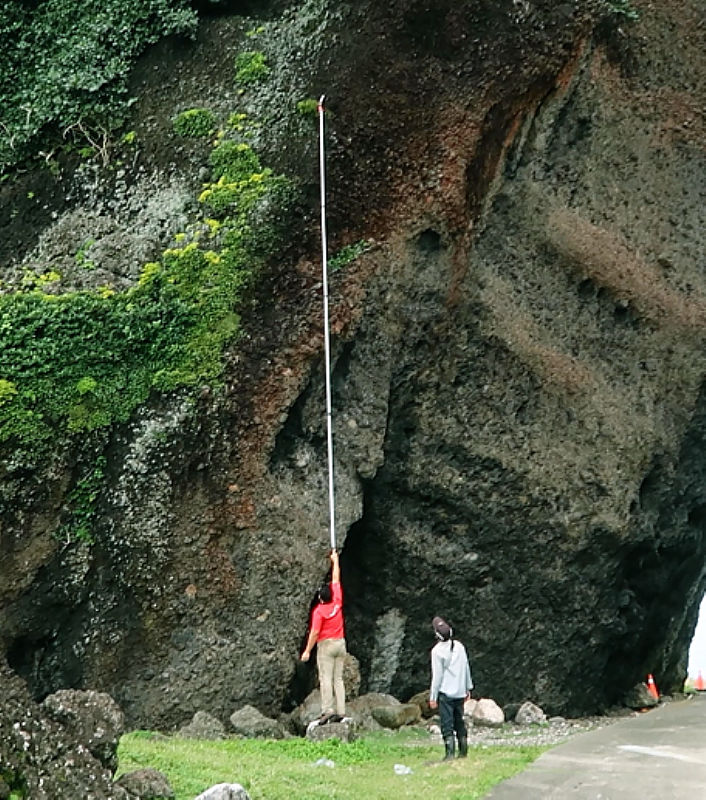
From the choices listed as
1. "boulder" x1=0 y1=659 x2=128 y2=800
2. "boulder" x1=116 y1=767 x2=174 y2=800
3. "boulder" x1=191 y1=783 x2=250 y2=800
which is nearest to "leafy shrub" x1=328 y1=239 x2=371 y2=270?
"boulder" x1=116 y1=767 x2=174 y2=800

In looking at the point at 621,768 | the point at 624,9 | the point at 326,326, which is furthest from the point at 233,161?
the point at 621,768

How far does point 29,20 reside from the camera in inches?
672

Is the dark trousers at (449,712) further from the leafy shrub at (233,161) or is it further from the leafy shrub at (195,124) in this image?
the leafy shrub at (195,124)

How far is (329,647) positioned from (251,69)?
27.2 ft

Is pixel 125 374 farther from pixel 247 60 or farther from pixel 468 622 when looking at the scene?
pixel 468 622

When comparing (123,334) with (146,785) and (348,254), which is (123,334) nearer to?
(348,254)

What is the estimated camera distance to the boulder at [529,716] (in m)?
15.5

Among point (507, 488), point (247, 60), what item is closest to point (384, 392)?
point (507, 488)

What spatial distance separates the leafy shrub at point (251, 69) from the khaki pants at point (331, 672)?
317 inches

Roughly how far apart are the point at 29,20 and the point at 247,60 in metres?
3.22

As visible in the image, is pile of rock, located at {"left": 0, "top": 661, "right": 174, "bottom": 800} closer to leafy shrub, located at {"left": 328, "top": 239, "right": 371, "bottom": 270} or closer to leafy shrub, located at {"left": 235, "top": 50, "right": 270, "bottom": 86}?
leafy shrub, located at {"left": 328, "top": 239, "right": 371, "bottom": 270}

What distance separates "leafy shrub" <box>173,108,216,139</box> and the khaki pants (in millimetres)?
7343

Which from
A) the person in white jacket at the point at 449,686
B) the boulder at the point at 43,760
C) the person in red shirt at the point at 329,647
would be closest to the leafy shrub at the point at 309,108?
the person in red shirt at the point at 329,647

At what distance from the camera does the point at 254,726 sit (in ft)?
43.5
